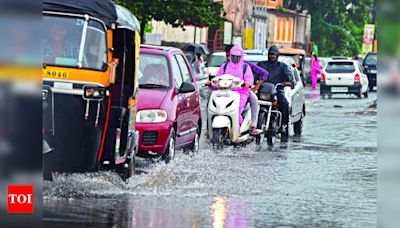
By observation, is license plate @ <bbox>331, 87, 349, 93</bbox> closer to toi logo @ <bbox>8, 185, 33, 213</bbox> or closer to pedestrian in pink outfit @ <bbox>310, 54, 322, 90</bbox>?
pedestrian in pink outfit @ <bbox>310, 54, 322, 90</bbox>

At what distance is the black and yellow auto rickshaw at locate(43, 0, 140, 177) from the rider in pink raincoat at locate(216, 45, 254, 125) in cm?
655

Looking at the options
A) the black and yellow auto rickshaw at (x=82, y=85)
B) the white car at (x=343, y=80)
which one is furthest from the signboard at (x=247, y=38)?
the black and yellow auto rickshaw at (x=82, y=85)

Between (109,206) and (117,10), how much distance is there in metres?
2.33

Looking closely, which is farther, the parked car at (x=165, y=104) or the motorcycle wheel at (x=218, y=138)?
the motorcycle wheel at (x=218, y=138)

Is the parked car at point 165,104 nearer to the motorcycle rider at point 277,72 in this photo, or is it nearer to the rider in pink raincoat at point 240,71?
the rider in pink raincoat at point 240,71

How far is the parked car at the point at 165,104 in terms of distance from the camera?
47.6 feet

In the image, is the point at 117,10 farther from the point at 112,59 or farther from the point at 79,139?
the point at 79,139

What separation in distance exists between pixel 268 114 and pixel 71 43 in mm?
8989

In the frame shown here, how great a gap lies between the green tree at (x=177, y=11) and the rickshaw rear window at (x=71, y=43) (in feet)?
99.3

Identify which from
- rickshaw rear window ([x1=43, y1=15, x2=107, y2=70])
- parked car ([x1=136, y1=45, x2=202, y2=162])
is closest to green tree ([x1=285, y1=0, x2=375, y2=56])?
parked car ([x1=136, y1=45, x2=202, y2=162])

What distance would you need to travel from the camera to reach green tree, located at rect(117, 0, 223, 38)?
41.9 m

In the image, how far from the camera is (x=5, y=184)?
9188 millimetres

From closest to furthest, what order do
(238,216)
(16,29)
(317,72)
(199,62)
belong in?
(16,29), (238,216), (199,62), (317,72)

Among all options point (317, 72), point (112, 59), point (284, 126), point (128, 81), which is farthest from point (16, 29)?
point (317, 72)
